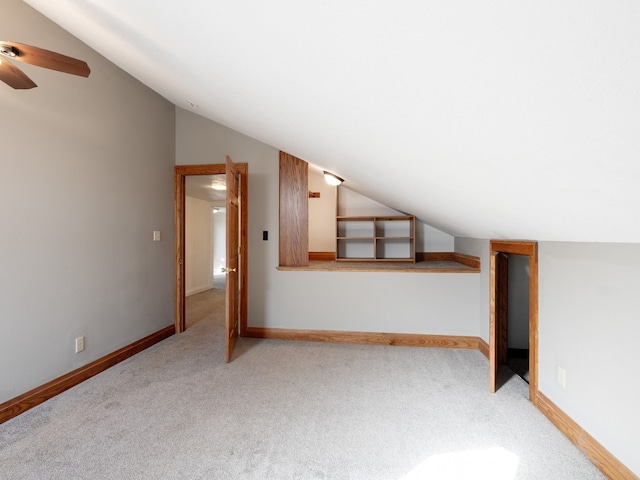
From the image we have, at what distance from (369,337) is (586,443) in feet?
6.01

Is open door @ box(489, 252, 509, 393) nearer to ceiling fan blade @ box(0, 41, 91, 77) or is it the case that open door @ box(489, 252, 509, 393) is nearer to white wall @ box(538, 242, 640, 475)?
white wall @ box(538, 242, 640, 475)

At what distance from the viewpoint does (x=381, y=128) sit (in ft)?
4.39

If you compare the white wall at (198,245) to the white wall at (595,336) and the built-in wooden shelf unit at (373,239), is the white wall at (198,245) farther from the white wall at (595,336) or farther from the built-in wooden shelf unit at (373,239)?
the white wall at (595,336)

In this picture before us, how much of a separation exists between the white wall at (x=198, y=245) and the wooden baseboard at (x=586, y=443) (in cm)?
562

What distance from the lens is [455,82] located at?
2.63 ft

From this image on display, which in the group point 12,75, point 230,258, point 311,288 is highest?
point 12,75

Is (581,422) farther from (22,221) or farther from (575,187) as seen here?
(22,221)

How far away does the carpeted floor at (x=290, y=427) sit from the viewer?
147 centimetres

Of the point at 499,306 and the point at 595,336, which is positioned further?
the point at 499,306

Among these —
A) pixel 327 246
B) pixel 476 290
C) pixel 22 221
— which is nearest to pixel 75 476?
pixel 22 221

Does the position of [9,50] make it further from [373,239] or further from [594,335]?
[373,239]

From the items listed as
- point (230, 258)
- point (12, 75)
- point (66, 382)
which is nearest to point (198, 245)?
point (230, 258)

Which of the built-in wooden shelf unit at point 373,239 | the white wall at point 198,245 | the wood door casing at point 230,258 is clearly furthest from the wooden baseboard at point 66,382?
the white wall at point 198,245

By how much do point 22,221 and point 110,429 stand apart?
1.48m
